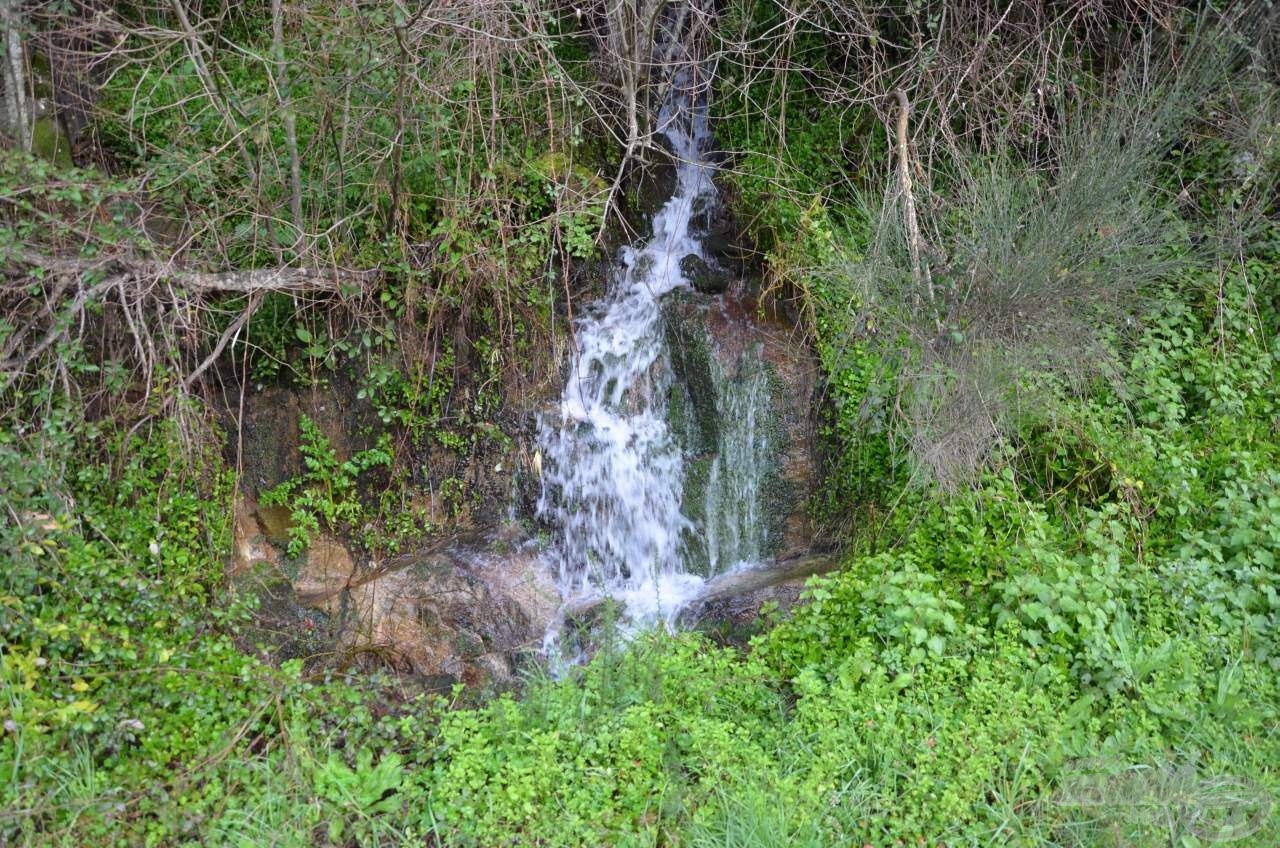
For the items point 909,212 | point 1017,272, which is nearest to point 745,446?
point 909,212

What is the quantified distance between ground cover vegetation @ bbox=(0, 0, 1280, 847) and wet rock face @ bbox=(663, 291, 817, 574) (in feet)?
0.80

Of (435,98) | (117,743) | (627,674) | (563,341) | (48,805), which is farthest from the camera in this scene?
(563,341)

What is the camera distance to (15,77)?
4.55 m

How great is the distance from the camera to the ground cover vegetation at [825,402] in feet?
11.5

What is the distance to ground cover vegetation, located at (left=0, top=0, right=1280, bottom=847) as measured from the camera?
11.5 ft

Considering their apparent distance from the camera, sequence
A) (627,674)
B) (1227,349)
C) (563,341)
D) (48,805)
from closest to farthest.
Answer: (48,805), (627,674), (1227,349), (563,341)

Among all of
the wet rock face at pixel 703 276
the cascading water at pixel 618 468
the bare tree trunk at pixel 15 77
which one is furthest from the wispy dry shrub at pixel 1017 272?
the bare tree trunk at pixel 15 77

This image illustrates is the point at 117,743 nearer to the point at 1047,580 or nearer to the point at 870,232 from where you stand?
the point at 1047,580

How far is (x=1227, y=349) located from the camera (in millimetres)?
5426

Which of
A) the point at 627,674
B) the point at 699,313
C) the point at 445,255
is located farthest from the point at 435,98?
the point at 627,674

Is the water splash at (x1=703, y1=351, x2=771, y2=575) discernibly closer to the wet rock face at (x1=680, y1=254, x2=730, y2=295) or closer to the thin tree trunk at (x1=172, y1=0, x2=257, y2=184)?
the wet rock face at (x1=680, y1=254, x2=730, y2=295)

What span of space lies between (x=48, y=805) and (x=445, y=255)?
339 cm

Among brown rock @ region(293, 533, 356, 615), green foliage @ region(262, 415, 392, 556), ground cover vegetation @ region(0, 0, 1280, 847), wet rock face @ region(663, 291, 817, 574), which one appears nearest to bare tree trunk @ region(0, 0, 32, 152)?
ground cover vegetation @ region(0, 0, 1280, 847)

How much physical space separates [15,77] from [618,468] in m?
3.88
